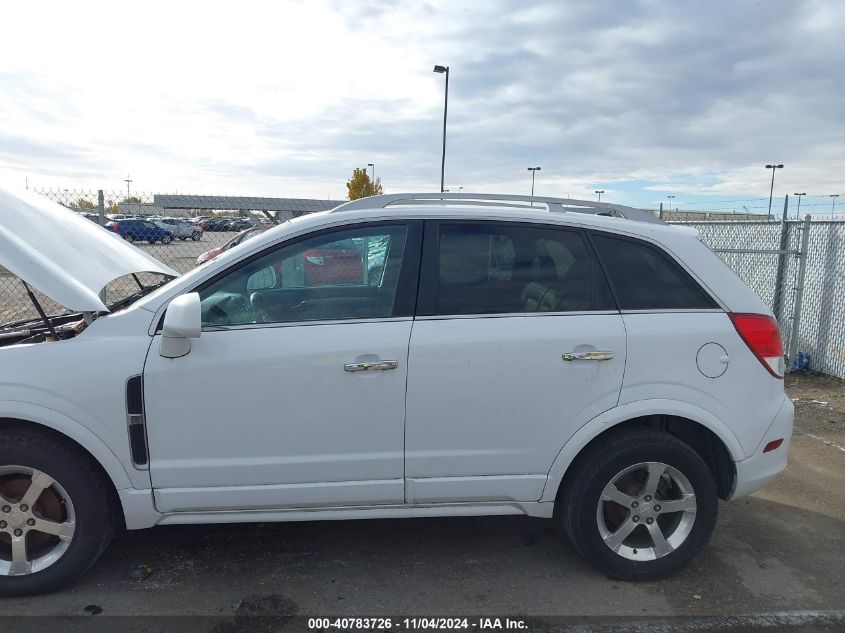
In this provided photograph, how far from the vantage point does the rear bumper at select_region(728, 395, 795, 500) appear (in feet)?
10.6

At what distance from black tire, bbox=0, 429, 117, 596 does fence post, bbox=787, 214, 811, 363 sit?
7.07 meters

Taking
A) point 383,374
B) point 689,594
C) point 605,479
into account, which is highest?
point 383,374

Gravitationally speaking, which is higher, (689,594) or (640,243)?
(640,243)

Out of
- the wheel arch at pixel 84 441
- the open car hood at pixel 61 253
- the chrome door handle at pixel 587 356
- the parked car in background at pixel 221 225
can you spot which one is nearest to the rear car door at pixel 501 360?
the chrome door handle at pixel 587 356

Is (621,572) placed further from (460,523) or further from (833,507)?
(833,507)

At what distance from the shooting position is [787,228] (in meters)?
7.33

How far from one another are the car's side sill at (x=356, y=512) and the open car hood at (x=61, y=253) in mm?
1079

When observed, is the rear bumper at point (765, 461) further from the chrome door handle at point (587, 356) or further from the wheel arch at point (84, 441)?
the wheel arch at point (84, 441)

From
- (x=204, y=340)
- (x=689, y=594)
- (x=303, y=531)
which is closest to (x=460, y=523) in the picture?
(x=303, y=531)

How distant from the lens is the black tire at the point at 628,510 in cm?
311

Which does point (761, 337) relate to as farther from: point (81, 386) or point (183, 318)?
point (81, 386)

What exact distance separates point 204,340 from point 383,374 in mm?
834

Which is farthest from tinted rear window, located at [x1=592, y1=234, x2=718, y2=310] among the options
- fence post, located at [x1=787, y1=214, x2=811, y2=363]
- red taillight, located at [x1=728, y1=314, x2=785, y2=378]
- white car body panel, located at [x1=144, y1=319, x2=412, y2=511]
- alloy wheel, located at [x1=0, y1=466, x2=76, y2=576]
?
fence post, located at [x1=787, y1=214, x2=811, y2=363]

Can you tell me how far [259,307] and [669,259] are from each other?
6.78 ft
